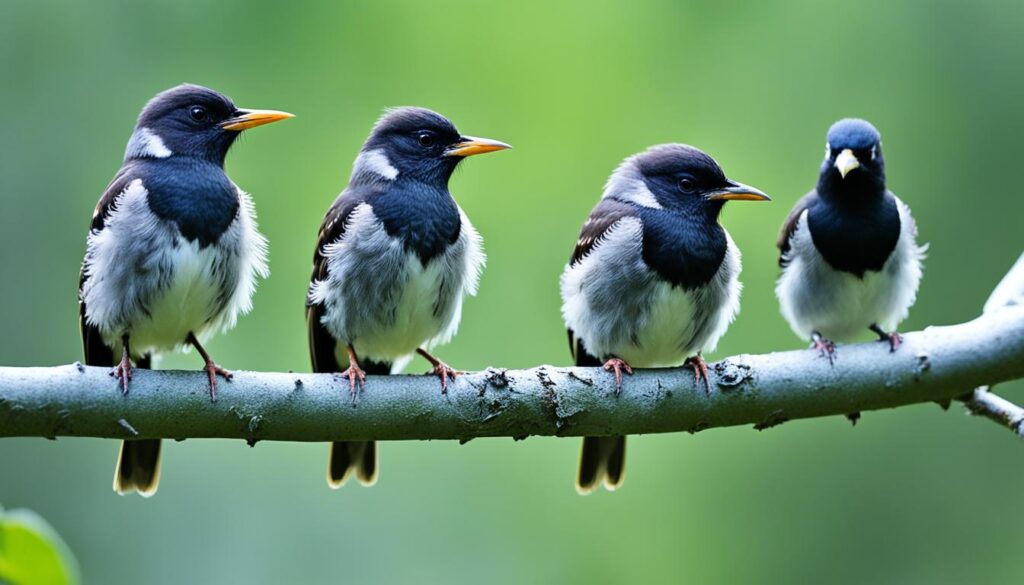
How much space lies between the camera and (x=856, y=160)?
6.05 meters

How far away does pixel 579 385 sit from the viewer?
189 inches

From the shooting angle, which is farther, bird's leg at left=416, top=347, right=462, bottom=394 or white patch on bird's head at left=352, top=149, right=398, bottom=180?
white patch on bird's head at left=352, top=149, right=398, bottom=180

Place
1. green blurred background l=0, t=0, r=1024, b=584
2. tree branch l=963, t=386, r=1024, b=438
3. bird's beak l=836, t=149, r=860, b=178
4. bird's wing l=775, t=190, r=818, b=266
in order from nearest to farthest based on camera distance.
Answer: tree branch l=963, t=386, r=1024, b=438
bird's beak l=836, t=149, r=860, b=178
bird's wing l=775, t=190, r=818, b=266
green blurred background l=0, t=0, r=1024, b=584

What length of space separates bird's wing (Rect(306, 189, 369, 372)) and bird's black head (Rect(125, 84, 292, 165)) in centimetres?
52

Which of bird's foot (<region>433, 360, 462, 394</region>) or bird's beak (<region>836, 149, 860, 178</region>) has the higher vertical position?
bird's beak (<region>836, 149, 860, 178</region>)

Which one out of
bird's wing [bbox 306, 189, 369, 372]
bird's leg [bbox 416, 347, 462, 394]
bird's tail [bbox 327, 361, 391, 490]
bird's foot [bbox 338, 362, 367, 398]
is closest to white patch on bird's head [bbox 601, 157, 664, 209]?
bird's wing [bbox 306, 189, 369, 372]

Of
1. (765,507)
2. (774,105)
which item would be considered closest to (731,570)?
(765,507)

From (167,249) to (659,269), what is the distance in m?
2.16

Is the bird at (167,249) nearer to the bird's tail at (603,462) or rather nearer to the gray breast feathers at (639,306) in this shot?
the gray breast feathers at (639,306)

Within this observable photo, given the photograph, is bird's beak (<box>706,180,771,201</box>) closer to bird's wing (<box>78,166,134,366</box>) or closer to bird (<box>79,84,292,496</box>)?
bird (<box>79,84,292,496</box>)

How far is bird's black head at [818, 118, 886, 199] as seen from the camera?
6133 millimetres

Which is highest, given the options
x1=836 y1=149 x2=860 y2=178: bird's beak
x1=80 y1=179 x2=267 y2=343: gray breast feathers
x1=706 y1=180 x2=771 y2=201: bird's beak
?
x1=836 y1=149 x2=860 y2=178: bird's beak

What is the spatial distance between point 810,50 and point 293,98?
492cm

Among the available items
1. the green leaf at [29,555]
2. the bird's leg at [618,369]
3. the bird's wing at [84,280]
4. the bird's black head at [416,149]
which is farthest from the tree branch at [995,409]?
the green leaf at [29,555]
